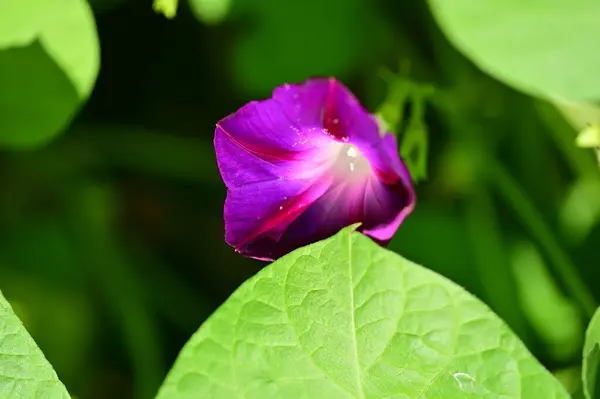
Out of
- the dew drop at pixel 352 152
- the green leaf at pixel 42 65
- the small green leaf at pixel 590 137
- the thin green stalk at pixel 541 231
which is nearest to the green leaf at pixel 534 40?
the small green leaf at pixel 590 137

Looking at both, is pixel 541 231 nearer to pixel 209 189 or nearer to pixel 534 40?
pixel 534 40

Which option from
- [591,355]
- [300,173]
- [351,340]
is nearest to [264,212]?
[300,173]

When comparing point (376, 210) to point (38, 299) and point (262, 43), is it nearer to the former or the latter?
point (262, 43)

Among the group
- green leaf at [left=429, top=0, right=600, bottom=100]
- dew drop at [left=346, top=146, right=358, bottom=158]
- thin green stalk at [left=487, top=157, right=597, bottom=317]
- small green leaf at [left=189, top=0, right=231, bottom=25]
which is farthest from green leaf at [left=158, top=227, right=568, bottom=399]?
small green leaf at [left=189, top=0, right=231, bottom=25]

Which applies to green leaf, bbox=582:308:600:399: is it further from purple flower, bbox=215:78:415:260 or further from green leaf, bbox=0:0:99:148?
green leaf, bbox=0:0:99:148

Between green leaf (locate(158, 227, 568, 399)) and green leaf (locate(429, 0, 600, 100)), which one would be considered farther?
green leaf (locate(429, 0, 600, 100))
